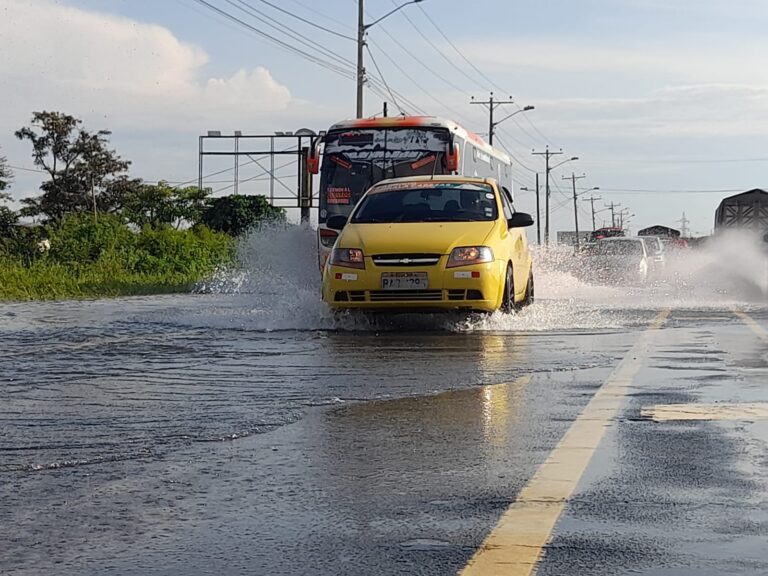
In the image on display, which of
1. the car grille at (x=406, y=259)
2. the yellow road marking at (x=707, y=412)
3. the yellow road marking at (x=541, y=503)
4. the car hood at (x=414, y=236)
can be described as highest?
the car hood at (x=414, y=236)

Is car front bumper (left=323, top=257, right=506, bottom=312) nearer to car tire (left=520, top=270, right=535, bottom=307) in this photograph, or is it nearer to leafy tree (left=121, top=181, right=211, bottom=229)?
car tire (left=520, top=270, right=535, bottom=307)

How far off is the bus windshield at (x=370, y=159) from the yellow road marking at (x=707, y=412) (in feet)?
55.1

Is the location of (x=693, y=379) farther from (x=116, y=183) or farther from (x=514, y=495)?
(x=116, y=183)

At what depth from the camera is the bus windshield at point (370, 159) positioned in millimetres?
24250

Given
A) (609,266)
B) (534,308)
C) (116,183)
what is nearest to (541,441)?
(534,308)

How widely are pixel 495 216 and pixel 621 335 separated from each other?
7.66 ft

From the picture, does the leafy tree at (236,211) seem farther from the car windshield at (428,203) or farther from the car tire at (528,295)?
the car windshield at (428,203)

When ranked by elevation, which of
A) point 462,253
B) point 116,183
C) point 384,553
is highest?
point 116,183

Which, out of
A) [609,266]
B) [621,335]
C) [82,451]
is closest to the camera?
[82,451]

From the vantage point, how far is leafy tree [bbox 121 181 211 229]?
85312 millimetres

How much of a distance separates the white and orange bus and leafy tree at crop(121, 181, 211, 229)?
6092 cm

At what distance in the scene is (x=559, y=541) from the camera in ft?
14.1

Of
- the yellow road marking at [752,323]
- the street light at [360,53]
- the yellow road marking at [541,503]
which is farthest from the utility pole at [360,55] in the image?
the yellow road marking at [541,503]

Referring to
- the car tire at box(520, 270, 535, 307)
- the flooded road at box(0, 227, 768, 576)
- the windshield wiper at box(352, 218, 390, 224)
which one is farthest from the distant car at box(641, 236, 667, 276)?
the flooded road at box(0, 227, 768, 576)
